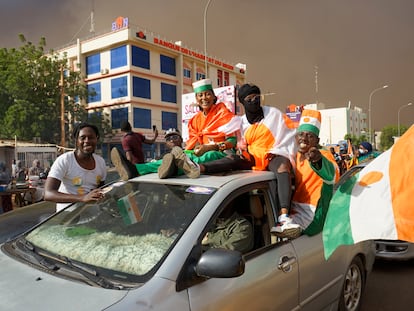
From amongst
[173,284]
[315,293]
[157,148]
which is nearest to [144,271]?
[173,284]

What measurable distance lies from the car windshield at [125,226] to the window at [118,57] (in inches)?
1297

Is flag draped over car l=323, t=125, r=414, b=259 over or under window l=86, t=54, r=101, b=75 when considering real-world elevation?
under

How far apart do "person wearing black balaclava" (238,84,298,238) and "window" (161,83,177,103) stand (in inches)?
1340

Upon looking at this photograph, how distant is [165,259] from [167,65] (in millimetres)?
37042

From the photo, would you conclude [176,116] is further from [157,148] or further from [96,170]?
[96,170]

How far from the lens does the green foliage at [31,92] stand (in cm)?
2609

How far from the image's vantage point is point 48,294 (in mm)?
1754

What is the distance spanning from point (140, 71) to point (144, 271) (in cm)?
3381

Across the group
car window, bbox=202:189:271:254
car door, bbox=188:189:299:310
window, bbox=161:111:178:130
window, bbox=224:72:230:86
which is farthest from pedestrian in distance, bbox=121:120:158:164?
window, bbox=224:72:230:86

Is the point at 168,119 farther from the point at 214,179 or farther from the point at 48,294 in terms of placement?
the point at 48,294

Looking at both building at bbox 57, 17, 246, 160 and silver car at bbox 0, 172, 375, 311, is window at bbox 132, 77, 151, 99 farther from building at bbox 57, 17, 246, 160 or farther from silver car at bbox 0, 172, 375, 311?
silver car at bbox 0, 172, 375, 311

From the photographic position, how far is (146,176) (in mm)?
2912

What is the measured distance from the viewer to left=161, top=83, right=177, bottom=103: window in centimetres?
3706

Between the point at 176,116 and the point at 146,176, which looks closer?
the point at 146,176
